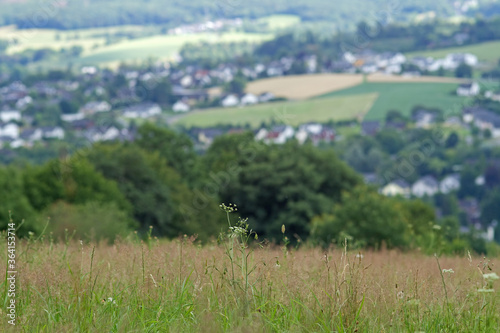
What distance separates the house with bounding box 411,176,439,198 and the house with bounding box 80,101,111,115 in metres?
71.7

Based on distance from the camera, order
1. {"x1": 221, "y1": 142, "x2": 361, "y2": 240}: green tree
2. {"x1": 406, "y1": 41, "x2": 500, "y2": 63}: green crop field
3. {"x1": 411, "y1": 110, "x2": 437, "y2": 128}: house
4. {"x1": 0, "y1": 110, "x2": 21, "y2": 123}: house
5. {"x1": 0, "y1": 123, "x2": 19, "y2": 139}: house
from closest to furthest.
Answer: {"x1": 221, "y1": 142, "x2": 361, "y2": 240}: green tree → {"x1": 411, "y1": 110, "x2": 437, "y2": 128}: house → {"x1": 0, "y1": 123, "x2": 19, "y2": 139}: house → {"x1": 0, "y1": 110, "x2": 21, "y2": 123}: house → {"x1": 406, "y1": 41, "x2": 500, "y2": 63}: green crop field

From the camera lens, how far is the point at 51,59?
195 metres

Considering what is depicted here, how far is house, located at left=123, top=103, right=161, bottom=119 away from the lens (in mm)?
140750

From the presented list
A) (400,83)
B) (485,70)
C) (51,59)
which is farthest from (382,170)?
→ (51,59)

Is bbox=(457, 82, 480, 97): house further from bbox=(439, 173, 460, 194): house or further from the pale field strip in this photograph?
bbox=(439, 173, 460, 194): house

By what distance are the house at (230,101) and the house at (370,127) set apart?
31.5 meters

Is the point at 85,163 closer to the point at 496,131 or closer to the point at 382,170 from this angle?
the point at 382,170

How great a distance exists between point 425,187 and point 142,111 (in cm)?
6829

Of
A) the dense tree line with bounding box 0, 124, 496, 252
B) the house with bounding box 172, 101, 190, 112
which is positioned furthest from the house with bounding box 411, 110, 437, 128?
the dense tree line with bounding box 0, 124, 496, 252

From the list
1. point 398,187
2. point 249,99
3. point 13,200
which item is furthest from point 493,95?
point 13,200

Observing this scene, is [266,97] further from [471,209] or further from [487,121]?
[471,209]

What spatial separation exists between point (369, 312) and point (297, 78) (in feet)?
496

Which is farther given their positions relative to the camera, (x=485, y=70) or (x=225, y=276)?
(x=485, y=70)

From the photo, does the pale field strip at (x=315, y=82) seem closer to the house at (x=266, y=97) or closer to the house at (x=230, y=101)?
the house at (x=266, y=97)
